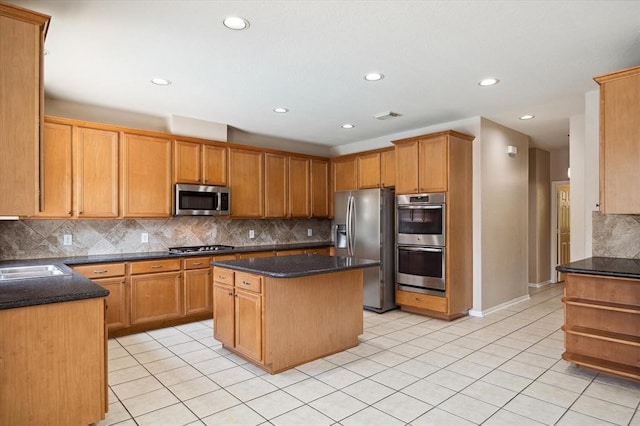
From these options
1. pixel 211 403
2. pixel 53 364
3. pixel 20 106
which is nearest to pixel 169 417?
pixel 211 403

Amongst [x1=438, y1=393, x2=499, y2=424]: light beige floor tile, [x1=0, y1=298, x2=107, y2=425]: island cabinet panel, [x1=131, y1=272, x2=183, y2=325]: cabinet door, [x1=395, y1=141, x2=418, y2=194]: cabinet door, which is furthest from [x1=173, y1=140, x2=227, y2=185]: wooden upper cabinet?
[x1=438, y1=393, x2=499, y2=424]: light beige floor tile

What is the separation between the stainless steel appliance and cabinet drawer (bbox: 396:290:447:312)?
0.69m

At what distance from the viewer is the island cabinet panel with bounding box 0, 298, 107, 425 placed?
6.64 ft

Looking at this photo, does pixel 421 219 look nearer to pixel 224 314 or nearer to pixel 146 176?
pixel 224 314

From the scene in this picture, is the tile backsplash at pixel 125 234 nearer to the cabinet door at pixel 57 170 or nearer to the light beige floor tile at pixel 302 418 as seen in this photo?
the cabinet door at pixel 57 170

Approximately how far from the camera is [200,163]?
16.6 feet

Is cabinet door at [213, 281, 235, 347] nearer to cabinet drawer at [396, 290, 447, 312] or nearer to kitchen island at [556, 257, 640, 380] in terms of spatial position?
cabinet drawer at [396, 290, 447, 312]

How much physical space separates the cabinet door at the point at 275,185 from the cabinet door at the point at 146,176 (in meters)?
1.48

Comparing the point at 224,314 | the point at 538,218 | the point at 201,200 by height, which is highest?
the point at 201,200

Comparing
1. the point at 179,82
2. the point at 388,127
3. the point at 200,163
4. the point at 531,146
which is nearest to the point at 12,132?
the point at 179,82

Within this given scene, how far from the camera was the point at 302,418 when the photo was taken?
246 centimetres

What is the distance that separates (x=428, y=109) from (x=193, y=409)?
402 centimetres

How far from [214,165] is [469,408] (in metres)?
4.10

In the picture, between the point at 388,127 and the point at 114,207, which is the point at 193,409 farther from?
the point at 388,127
